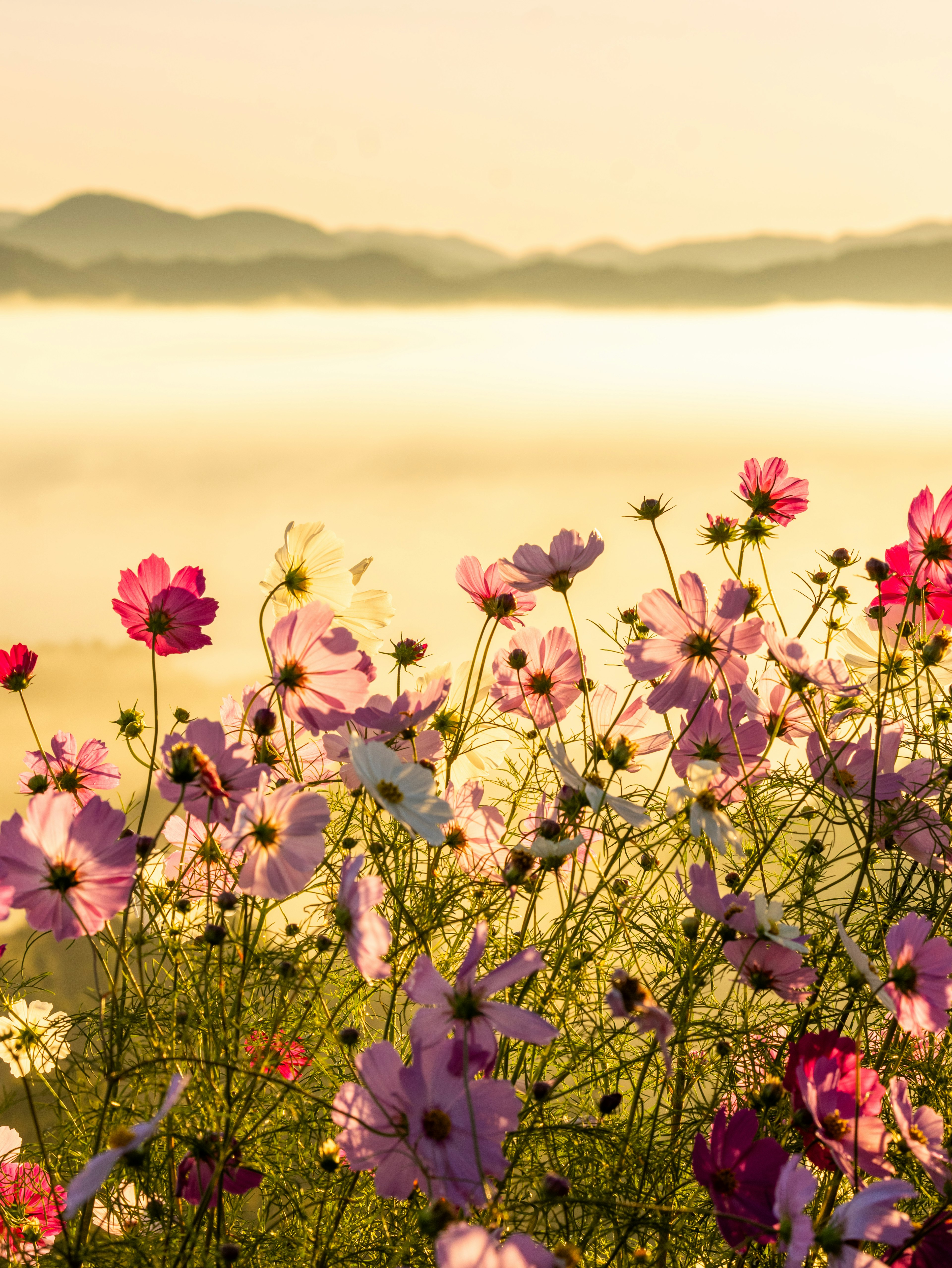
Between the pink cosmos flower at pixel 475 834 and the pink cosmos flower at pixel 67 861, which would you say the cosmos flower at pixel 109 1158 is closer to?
the pink cosmos flower at pixel 67 861

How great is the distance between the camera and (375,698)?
25.1 inches

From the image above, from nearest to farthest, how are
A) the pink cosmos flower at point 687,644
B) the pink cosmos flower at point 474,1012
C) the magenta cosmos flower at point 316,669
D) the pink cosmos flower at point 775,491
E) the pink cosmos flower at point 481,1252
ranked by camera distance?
the pink cosmos flower at point 481,1252
the pink cosmos flower at point 474,1012
the magenta cosmos flower at point 316,669
the pink cosmos flower at point 687,644
the pink cosmos flower at point 775,491

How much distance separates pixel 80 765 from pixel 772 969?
52 centimetres

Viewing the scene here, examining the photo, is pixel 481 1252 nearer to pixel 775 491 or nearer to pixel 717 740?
pixel 717 740

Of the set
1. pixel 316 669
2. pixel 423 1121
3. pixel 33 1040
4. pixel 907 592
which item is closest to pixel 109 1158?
pixel 423 1121

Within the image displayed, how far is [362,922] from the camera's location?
18.4 inches

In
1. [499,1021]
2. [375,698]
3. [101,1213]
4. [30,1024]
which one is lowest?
[101,1213]

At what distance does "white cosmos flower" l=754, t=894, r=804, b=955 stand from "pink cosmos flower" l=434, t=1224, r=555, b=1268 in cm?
19

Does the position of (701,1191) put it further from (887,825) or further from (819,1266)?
(887,825)

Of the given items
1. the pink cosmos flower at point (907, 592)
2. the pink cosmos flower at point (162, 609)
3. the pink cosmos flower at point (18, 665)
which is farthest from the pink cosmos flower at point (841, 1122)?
the pink cosmos flower at point (18, 665)

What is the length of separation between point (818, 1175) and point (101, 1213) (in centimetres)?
53

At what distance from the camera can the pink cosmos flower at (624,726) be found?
2.12ft

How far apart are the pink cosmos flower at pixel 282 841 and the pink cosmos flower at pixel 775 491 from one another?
41 centimetres

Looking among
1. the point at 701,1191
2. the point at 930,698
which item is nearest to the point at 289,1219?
the point at 701,1191
